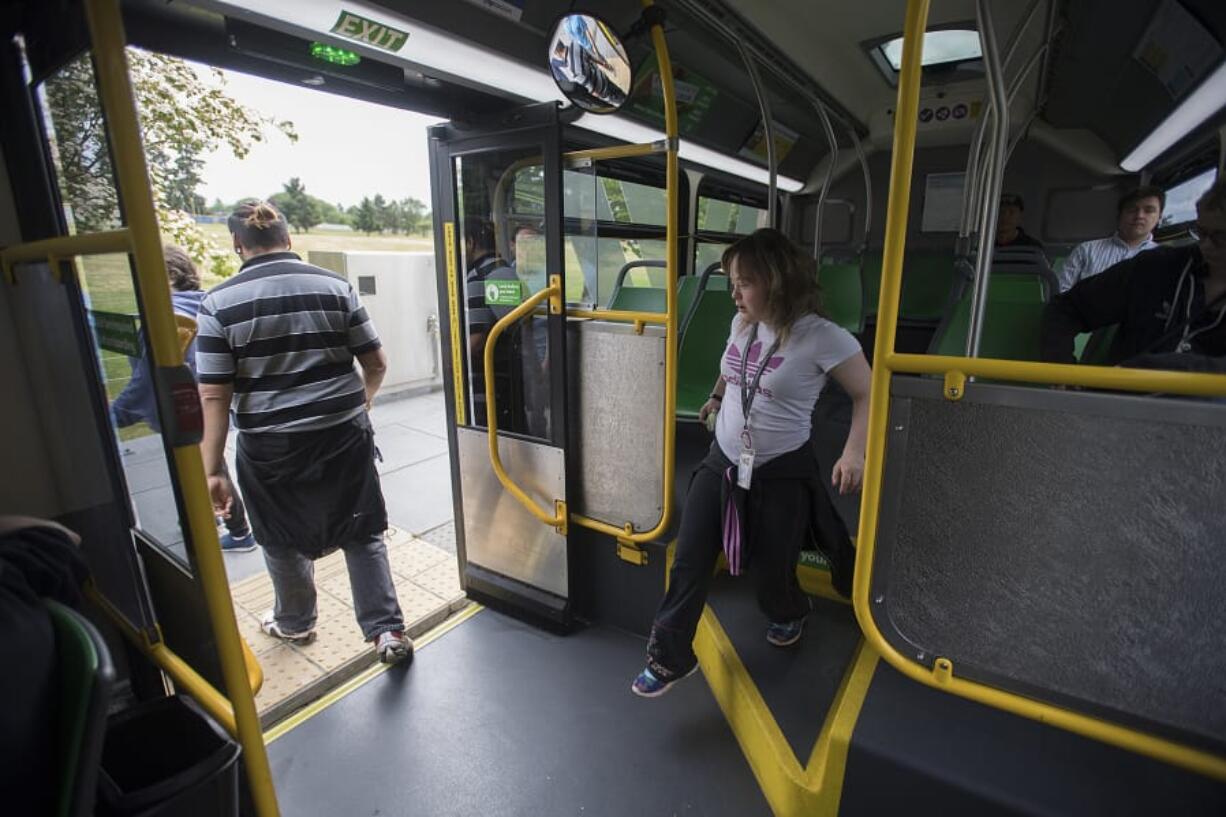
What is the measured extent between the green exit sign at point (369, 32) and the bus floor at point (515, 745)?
242 centimetres

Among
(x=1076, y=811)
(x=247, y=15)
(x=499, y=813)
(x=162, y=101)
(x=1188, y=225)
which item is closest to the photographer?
(x=1076, y=811)

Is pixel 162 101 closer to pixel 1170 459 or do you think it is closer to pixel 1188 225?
pixel 1170 459

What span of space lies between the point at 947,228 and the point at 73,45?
22.3 ft

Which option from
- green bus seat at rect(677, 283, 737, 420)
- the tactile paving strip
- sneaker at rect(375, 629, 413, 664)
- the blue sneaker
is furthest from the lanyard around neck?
the blue sneaker

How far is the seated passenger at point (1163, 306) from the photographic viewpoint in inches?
55.1

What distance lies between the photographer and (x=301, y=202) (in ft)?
34.3

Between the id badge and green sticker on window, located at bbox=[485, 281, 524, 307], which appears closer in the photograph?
the id badge

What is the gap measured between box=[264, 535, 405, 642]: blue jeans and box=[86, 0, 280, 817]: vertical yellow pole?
1.35 metres

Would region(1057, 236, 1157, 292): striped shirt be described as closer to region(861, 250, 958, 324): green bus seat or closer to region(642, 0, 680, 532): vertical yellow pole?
region(861, 250, 958, 324): green bus seat

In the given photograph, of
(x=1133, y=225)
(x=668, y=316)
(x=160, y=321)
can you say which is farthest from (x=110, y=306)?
(x=1133, y=225)

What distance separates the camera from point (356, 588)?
8.79 feet

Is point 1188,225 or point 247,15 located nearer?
point 247,15

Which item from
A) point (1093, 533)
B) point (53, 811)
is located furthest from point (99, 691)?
point (1093, 533)

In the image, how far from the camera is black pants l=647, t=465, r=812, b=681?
6.39 ft
